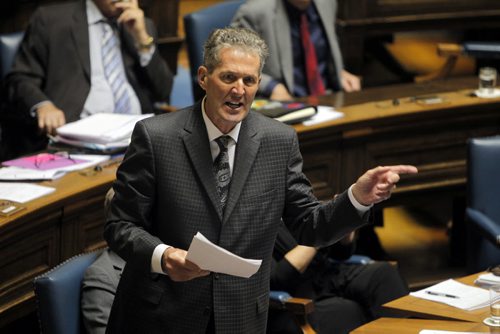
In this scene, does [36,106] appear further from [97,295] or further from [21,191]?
[97,295]

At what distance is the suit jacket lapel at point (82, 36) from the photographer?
14.8 feet

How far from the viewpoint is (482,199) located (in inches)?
152

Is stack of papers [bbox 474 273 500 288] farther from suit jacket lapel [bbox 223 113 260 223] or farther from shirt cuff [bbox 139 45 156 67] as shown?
shirt cuff [bbox 139 45 156 67]

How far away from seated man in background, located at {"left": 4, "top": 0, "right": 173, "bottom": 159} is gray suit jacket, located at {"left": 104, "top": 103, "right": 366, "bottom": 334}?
192 centimetres

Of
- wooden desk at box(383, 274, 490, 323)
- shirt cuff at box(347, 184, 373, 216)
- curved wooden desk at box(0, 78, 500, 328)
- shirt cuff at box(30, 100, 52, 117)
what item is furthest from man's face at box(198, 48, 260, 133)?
shirt cuff at box(30, 100, 52, 117)

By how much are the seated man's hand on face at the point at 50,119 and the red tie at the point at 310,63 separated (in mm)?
1347

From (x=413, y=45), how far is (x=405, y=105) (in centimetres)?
219

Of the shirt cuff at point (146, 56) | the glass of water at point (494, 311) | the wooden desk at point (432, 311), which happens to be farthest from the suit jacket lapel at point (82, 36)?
the glass of water at point (494, 311)

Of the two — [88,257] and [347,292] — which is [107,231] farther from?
[347,292]

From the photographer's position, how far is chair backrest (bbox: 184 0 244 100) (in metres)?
5.06

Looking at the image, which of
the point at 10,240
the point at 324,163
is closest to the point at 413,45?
the point at 324,163

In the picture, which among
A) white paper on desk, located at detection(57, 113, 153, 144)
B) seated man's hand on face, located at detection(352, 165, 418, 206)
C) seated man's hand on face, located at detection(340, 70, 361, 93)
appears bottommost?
seated man's hand on face, located at detection(340, 70, 361, 93)

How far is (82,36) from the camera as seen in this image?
450 centimetres

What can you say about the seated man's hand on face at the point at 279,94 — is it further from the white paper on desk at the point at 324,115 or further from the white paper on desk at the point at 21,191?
the white paper on desk at the point at 21,191
